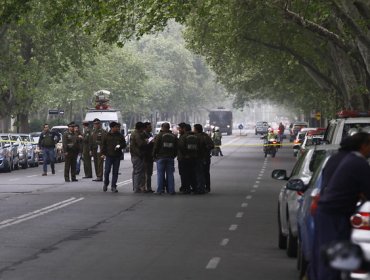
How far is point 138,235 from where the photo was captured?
17938 mm

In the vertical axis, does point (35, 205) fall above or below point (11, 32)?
below

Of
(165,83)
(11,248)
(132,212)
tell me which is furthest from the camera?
(165,83)

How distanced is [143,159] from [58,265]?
49.6 ft

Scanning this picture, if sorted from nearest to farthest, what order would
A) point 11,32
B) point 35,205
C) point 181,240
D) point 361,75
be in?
1. point 181,240
2. point 35,205
3. point 361,75
4. point 11,32

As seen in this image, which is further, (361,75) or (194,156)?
(361,75)

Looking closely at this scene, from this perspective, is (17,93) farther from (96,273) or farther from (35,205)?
(96,273)

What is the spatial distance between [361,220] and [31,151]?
40.3 metres

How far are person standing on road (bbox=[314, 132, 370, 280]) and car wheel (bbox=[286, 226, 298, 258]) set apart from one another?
5973 millimetres

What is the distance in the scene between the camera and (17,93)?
63.0 m

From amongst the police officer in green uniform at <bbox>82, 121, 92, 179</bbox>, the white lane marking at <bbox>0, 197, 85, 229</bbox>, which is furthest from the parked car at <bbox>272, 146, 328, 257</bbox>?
the police officer in green uniform at <bbox>82, 121, 92, 179</bbox>

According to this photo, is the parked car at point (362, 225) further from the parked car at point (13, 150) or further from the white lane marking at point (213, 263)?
the parked car at point (13, 150)

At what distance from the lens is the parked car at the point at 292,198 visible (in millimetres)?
14406

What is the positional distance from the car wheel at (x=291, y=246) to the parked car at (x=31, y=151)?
114 feet

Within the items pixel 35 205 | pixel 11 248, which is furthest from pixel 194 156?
pixel 11 248
